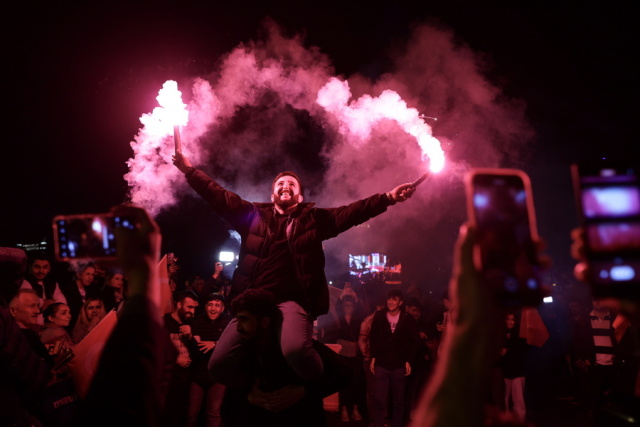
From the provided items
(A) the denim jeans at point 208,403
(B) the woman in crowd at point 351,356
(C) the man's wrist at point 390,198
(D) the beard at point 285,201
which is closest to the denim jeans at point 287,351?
(D) the beard at point 285,201

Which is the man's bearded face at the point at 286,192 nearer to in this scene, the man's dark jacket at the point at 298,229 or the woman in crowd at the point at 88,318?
the man's dark jacket at the point at 298,229

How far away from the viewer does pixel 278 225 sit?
15.9ft

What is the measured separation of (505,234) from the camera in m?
A: 1.47

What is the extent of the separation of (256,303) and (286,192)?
1.34m

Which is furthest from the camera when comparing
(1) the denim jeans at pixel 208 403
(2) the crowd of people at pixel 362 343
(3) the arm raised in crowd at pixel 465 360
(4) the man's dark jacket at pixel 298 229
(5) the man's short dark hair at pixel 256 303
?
(1) the denim jeans at pixel 208 403

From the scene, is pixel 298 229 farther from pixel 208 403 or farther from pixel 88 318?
pixel 88 318

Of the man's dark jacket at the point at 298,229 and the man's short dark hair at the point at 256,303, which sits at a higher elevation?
the man's dark jacket at the point at 298,229

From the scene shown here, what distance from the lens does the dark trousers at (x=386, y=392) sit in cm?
802

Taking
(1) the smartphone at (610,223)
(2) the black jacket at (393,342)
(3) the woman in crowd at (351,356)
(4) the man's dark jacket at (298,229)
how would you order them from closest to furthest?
1. (1) the smartphone at (610,223)
2. (4) the man's dark jacket at (298,229)
3. (2) the black jacket at (393,342)
4. (3) the woman in crowd at (351,356)

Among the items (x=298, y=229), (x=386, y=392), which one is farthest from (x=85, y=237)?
(x=386, y=392)

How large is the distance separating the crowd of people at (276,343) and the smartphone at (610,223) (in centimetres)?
9

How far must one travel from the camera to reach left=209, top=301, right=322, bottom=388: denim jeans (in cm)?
419

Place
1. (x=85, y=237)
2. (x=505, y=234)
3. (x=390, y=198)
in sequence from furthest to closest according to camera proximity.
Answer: (x=390, y=198), (x=85, y=237), (x=505, y=234)

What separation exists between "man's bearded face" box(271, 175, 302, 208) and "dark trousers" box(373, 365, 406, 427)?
4.49m
